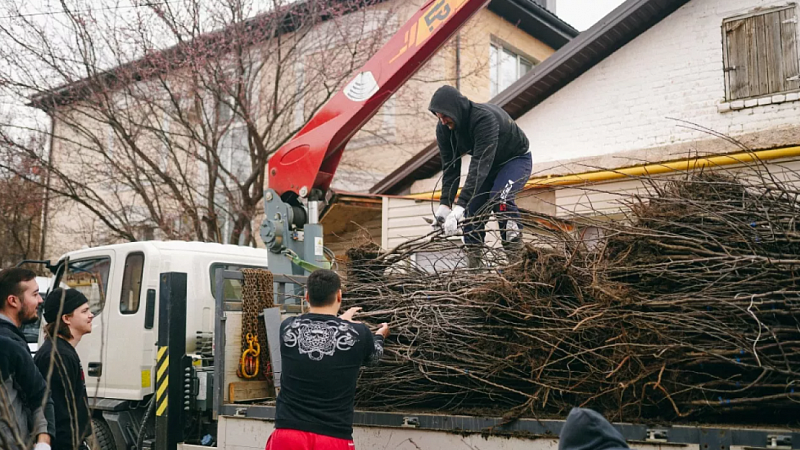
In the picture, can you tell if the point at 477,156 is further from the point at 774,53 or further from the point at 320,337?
the point at 774,53

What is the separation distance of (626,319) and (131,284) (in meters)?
5.05

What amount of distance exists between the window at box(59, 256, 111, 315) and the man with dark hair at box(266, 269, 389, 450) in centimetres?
377

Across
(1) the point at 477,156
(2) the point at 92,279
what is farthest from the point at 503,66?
(1) the point at 477,156

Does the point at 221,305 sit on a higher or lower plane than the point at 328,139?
lower

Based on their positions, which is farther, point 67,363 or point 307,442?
point 67,363

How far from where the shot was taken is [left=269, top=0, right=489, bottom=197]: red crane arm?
6590 mm

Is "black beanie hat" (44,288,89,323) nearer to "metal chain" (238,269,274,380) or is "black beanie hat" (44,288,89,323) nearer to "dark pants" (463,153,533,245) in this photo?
"metal chain" (238,269,274,380)

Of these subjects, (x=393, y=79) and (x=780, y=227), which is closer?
(x=780, y=227)

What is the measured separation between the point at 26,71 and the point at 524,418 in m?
12.8

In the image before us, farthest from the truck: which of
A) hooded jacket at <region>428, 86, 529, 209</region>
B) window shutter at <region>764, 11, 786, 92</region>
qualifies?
window shutter at <region>764, 11, 786, 92</region>

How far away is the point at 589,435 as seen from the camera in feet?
7.14

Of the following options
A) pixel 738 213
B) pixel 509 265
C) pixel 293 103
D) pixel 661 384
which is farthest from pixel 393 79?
pixel 293 103

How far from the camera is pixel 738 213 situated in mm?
3928

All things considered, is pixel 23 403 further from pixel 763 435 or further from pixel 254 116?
pixel 254 116
